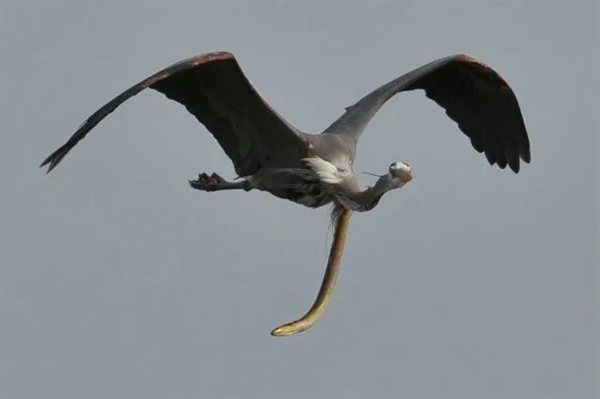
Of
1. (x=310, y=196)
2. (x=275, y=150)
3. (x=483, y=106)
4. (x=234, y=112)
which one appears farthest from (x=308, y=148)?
(x=483, y=106)

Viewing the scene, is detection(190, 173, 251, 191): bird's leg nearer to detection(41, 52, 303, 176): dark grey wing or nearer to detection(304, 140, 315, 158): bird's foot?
detection(41, 52, 303, 176): dark grey wing

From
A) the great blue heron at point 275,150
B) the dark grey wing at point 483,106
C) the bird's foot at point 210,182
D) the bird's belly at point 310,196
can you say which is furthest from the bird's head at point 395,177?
the dark grey wing at point 483,106

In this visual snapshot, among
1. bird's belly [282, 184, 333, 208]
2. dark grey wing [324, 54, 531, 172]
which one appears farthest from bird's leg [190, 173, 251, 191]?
dark grey wing [324, 54, 531, 172]

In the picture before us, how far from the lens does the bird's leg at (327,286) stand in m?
22.9

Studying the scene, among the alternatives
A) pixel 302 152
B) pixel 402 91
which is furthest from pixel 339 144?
pixel 402 91

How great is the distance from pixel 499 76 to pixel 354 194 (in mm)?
4382

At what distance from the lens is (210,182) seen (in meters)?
24.6

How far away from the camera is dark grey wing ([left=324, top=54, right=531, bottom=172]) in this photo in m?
28.0

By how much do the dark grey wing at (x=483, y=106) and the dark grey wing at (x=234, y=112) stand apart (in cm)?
364

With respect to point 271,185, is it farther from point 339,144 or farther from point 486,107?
point 486,107

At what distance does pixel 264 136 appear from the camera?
80.1 ft

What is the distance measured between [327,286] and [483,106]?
5.20m

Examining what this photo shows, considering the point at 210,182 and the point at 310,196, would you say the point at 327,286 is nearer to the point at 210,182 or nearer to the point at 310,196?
the point at 310,196

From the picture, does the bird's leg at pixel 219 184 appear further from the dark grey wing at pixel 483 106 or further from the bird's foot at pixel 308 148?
the dark grey wing at pixel 483 106
